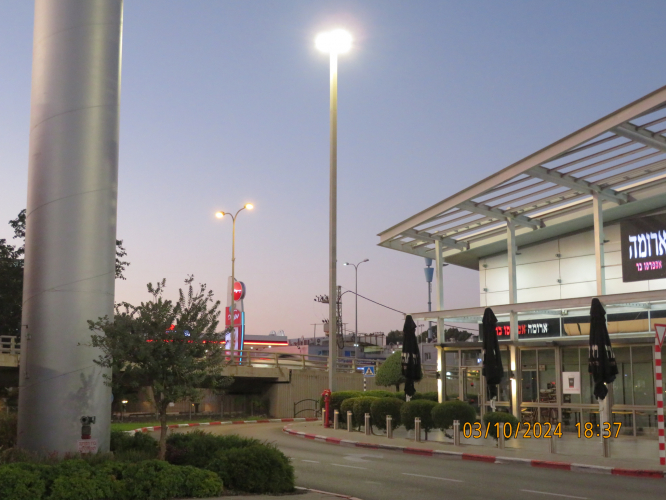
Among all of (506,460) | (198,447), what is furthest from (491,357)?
(198,447)

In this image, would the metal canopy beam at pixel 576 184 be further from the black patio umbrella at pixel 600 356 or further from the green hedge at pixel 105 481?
the green hedge at pixel 105 481

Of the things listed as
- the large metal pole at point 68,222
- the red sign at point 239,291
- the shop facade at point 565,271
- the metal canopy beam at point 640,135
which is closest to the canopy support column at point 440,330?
the shop facade at point 565,271

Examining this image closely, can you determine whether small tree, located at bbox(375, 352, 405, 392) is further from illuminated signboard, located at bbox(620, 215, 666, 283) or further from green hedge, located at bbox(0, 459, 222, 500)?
green hedge, located at bbox(0, 459, 222, 500)

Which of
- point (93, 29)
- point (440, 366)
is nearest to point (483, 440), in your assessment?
point (440, 366)

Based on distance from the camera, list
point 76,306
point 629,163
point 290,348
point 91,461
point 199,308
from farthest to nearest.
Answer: point 290,348, point 629,163, point 76,306, point 199,308, point 91,461

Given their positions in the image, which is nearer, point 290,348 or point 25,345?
point 25,345

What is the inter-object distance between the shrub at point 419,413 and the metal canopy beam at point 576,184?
7.73m

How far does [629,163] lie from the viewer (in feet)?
71.7

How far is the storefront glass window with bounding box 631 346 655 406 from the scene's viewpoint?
24094 mm

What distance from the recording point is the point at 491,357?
928 inches

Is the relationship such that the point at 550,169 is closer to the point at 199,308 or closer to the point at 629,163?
the point at 629,163

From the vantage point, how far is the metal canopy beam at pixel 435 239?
1190 inches

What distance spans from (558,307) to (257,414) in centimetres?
2083

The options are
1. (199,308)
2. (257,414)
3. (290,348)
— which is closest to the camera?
(199,308)
